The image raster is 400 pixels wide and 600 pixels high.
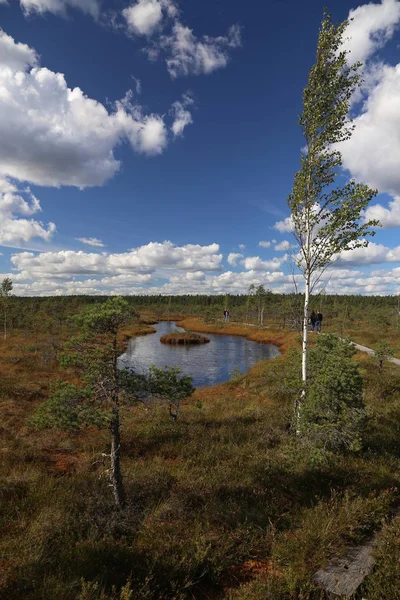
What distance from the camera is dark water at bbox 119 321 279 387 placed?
33.4m

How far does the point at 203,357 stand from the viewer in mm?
43500

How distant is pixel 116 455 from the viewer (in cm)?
656

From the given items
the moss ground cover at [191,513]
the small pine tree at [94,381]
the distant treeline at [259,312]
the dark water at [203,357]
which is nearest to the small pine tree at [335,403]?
the moss ground cover at [191,513]

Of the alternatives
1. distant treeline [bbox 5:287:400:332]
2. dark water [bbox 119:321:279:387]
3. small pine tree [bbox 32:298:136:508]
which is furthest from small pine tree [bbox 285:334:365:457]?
dark water [bbox 119:321:279:387]

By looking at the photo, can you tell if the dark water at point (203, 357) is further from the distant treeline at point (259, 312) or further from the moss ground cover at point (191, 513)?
the moss ground cover at point (191, 513)

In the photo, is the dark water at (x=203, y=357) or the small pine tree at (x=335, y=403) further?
the dark water at (x=203, y=357)

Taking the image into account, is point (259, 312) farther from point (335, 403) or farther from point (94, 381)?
point (94, 381)

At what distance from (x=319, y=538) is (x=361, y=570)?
2.50 feet

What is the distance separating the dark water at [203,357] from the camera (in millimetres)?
33388

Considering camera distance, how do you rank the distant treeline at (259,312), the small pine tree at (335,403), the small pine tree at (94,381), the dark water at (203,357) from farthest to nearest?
the distant treeline at (259,312) → the dark water at (203,357) → the small pine tree at (335,403) → the small pine tree at (94,381)

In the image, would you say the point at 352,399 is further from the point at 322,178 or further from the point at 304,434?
the point at 322,178

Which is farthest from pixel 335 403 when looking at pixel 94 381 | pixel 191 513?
pixel 94 381

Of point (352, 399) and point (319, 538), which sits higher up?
point (352, 399)

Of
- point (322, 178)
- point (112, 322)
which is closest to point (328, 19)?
point (322, 178)
